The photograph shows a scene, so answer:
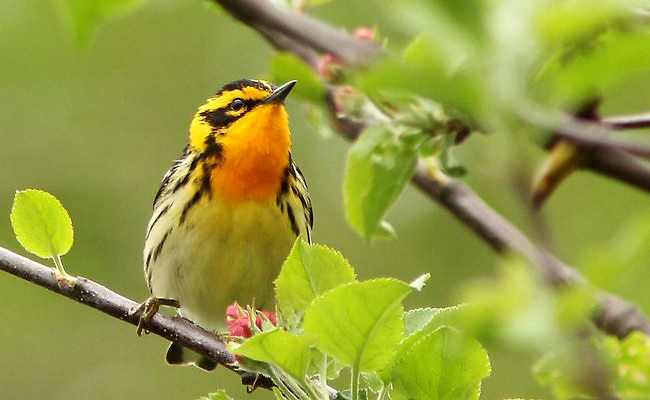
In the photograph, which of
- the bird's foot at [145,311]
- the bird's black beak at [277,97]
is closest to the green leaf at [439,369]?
the bird's foot at [145,311]

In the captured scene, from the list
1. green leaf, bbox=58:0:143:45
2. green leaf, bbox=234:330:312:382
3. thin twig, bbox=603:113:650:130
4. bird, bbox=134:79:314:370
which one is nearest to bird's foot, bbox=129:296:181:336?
bird, bbox=134:79:314:370

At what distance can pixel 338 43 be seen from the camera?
1322 mm

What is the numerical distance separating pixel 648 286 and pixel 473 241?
30.4 ft

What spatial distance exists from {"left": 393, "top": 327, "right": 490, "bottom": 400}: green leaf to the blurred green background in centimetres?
784

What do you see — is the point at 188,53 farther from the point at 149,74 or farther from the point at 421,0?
the point at 421,0

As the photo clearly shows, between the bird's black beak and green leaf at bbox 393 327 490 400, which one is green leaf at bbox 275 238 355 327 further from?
the bird's black beak

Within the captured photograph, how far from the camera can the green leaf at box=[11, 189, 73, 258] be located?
2.85 metres

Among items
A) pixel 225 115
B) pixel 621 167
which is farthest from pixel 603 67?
pixel 225 115

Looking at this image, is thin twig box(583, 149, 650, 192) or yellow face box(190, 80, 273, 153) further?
yellow face box(190, 80, 273, 153)

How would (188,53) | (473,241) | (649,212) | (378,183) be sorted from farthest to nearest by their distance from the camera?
1. (188,53)
2. (473,241)
3. (378,183)
4. (649,212)

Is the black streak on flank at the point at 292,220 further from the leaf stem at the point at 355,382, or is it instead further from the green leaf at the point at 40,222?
the leaf stem at the point at 355,382

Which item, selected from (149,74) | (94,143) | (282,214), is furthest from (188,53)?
(282,214)

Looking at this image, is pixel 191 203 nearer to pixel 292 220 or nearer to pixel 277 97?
pixel 292 220

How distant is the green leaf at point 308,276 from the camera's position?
2.41 meters
